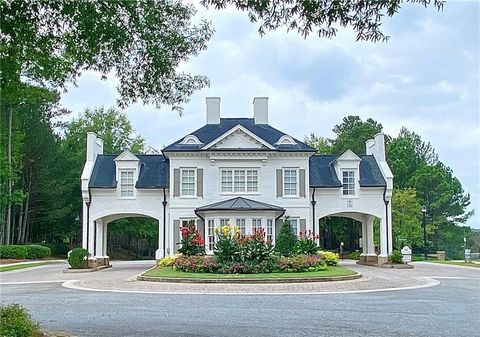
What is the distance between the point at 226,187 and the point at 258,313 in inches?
802

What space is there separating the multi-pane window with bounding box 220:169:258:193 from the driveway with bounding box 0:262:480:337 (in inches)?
498

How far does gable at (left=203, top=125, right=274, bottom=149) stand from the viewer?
32.0 m

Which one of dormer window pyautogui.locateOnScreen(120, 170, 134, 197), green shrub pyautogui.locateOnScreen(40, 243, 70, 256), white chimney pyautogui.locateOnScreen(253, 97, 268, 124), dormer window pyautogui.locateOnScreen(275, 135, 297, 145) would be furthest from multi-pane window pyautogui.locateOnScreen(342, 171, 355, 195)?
green shrub pyautogui.locateOnScreen(40, 243, 70, 256)

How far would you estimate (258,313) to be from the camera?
40.3 feet

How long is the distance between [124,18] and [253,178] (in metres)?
24.6

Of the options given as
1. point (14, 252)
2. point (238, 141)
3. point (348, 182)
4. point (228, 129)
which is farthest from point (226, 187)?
point (14, 252)

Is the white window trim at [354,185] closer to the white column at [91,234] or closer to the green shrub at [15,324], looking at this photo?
the white column at [91,234]

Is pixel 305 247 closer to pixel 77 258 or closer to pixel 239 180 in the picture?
pixel 239 180

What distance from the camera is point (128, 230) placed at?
52.2 m

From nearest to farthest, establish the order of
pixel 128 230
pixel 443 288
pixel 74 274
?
pixel 443 288
pixel 74 274
pixel 128 230

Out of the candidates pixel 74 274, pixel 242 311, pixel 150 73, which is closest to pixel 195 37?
pixel 150 73

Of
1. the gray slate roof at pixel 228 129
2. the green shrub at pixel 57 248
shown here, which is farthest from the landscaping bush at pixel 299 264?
the green shrub at pixel 57 248

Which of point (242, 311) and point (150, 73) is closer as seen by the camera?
point (150, 73)

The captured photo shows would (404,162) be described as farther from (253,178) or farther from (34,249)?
(34,249)
